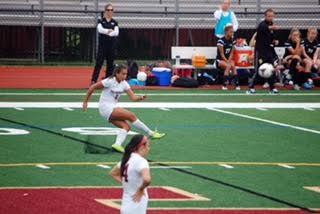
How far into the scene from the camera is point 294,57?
25.8 metres

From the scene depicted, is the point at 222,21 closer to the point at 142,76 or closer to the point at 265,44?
the point at 265,44

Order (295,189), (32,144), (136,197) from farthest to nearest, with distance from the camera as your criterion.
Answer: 1. (32,144)
2. (295,189)
3. (136,197)

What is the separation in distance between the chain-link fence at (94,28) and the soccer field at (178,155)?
8.51 m

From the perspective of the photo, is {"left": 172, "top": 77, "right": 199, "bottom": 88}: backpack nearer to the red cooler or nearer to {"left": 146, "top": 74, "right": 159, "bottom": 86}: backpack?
{"left": 146, "top": 74, "right": 159, "bottom": 86}: backpack

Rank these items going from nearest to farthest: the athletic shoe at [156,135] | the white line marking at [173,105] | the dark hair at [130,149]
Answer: the dark hair at [130,149] → the athletic shoe at [156,135] → the white line marking at [173,105]

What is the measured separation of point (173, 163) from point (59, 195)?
9.39ft

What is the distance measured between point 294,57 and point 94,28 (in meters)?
8.82

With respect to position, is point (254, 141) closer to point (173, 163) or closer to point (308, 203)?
point (173, 163)

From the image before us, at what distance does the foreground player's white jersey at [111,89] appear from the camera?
15.5m

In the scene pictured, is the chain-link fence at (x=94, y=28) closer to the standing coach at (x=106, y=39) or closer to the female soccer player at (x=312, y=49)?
the female soccer player at (x=312, y=49)

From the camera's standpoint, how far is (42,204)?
38.0 ft

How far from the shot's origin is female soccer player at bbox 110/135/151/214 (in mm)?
8953

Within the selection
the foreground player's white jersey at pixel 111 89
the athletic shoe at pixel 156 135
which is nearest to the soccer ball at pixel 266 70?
the athletic shoe at pixel 156 135

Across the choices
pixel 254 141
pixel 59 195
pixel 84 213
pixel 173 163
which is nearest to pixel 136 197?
pixel 84 213
